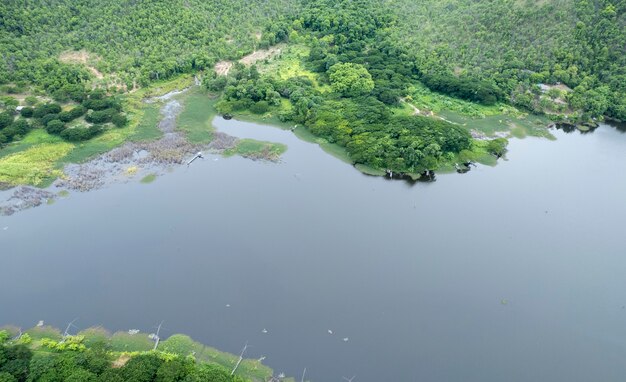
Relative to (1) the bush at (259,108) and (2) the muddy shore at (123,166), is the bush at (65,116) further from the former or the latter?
(1) the bush at (259,108)

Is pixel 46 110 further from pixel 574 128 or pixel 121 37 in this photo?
pixel 574 128

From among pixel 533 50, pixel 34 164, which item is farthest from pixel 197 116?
pixel 533 50

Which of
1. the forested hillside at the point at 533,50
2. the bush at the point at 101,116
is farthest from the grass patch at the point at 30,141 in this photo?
the forested hillside at the point at 533,50

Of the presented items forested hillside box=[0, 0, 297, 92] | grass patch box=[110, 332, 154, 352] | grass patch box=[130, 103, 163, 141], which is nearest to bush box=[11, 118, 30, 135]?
forested hillside box=[0, 0, 297, 92]

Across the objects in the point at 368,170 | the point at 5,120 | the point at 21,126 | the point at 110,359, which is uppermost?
the point at 5,120

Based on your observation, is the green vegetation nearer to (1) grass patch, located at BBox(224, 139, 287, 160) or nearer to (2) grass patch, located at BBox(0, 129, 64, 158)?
(1) grass patch, located at BBox(224, 139, 287, 160)

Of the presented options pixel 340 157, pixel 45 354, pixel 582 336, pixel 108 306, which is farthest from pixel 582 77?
pixel 45 354
